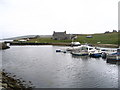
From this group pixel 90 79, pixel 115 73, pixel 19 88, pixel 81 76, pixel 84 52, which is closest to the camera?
pixel 19 88

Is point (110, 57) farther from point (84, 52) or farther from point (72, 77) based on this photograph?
point (72, 77)

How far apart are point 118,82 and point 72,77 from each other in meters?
6.82

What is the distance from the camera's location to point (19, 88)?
19188mm

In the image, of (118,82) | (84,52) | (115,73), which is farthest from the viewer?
(84,52)

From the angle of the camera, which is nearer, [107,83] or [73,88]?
[73,88]

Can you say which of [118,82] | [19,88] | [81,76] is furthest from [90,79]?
[19,88]

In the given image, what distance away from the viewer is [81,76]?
82.6ft

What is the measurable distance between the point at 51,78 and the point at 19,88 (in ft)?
21.1

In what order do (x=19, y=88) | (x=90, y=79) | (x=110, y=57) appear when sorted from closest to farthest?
1. (x=19, y=88)
2. (x=90, y=79)
3. (x=110, y=57)

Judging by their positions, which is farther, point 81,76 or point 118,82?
point 81,76

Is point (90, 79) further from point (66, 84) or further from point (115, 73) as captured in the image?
point (115, 73)

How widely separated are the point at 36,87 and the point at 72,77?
6.65 meters

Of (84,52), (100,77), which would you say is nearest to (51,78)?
(100,77)

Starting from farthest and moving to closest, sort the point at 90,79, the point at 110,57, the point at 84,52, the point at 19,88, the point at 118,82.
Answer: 1. the point at 84,52
2. the point at 110,57
3. the point at 90,79
4. the point at 118,82
5. the point at 19,88
